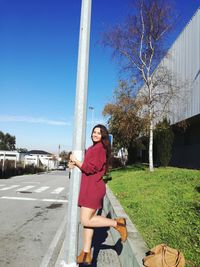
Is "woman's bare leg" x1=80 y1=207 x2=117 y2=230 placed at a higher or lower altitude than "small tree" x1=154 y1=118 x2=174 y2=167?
lower

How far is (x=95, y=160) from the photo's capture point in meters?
5.07

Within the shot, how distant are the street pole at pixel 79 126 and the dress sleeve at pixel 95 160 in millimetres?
265

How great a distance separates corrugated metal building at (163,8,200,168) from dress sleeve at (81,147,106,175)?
60.6 ft

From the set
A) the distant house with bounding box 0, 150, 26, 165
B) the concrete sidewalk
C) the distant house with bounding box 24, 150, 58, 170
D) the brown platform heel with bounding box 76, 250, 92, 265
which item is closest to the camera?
the brown platform heel with bounding box 76, 250, 92, 265

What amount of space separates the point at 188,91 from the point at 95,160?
2103cm

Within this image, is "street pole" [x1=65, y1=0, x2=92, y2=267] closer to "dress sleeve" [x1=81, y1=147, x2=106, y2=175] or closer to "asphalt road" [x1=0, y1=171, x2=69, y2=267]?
"dress sleeve" [x1=81, y1=147, x2=106, y2=175]

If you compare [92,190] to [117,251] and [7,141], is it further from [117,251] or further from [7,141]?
[7,141]

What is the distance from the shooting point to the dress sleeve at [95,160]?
493 centimetres

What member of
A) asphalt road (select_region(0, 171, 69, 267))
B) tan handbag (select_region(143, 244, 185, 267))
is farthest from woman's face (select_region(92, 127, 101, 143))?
asphalt road (select_region(0, 171, 69, 267))

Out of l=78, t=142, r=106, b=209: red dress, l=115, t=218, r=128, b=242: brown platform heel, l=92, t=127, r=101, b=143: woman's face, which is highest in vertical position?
l=92, t=127, r=101, b=143: woman's face

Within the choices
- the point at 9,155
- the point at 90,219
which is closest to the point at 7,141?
the point at 9,155

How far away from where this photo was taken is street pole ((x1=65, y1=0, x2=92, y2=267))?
14.6 ft

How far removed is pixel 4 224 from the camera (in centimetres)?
923

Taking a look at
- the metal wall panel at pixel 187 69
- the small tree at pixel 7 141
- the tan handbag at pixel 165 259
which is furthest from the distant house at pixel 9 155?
the small tree at pixel 7 141
